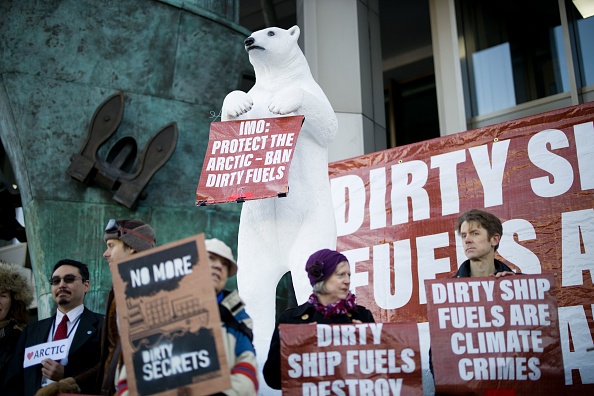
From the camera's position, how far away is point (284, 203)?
5500 millimetres

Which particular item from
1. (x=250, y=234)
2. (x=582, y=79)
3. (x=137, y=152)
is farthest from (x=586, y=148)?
(x=137, y=152)

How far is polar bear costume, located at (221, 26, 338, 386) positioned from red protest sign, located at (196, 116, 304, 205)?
106 mm

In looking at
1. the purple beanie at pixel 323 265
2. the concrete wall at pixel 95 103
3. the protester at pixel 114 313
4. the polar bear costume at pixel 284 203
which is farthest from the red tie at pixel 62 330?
the concrete wall at pixel 95 103

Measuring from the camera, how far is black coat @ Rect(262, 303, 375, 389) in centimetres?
409

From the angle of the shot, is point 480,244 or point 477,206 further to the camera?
point 477,206

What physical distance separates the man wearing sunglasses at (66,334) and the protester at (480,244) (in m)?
2.45

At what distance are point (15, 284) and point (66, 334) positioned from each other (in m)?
1.04

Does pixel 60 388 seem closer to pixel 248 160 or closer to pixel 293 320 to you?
pixel 293 320

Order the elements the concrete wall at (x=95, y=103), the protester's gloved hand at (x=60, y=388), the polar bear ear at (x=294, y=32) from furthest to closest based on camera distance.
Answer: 1. the concrete wall at (x=95, y=103)
2. the polar bear ear at (x=294, y=32)
3. the protester's gloved hand at (x=60, y=388)

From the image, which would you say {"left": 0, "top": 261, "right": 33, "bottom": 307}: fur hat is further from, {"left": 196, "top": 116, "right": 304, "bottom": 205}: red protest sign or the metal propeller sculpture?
the metal propeller sculpture

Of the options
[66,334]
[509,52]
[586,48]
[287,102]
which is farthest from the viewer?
[509,52]

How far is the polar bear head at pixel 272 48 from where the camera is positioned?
5.67 meters

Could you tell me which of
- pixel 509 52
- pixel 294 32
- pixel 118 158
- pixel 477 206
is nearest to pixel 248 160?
pixel 294 32

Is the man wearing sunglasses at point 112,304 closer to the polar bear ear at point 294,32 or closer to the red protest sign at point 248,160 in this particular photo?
the red protest sign at point 248,160
